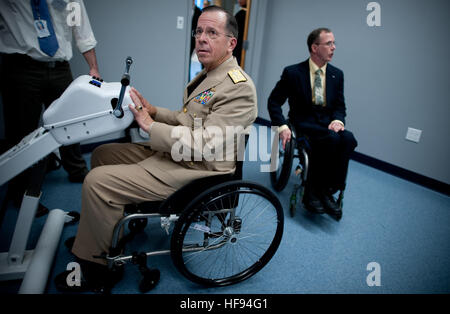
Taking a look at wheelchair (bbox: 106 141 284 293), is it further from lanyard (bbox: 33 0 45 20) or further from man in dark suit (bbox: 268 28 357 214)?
lanyard (bbox: 33 0 45 20)

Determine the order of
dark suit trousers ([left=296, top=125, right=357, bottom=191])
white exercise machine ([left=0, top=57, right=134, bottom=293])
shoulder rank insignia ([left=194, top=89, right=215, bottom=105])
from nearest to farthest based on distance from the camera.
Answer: white exercise machine ([left=0, top=57, right=134, bottom=293])
shoulder rank insignia ([left=194, top=89, right=215, bottom=105])
dark suit trousers ([left=296, top=125, right=357, bottom=191])

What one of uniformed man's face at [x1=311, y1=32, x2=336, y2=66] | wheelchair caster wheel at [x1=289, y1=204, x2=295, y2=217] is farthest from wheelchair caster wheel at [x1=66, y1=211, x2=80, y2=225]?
uniformed man's face at [x1=311, y1=32, x2=336, y2=66]

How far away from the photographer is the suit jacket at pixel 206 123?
1060mm

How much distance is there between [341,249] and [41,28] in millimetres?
2160

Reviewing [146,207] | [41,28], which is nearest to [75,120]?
[146,207]

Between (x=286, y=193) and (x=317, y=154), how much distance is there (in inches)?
21.0

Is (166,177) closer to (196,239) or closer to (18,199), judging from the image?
(196,239)

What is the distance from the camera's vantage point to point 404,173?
2.81 m

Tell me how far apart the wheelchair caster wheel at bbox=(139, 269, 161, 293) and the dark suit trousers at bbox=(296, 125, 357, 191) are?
1.17 meters

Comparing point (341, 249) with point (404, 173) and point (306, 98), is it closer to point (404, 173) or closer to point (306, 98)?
point (306, 98)

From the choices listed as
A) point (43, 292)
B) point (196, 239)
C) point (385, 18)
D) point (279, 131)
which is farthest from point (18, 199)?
point (385, 18)

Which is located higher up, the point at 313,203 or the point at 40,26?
the point at 40,26

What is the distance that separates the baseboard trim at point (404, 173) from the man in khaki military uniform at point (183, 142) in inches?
95.7

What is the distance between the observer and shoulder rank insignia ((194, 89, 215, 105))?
1.15 metres
